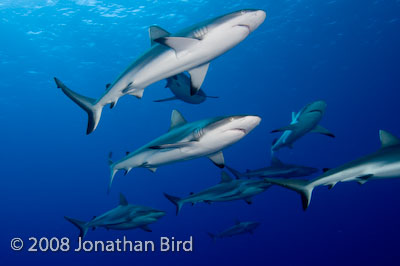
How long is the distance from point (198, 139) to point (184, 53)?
1199mm

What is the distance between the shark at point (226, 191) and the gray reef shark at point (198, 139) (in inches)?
86.0

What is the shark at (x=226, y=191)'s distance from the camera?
22.8 feet

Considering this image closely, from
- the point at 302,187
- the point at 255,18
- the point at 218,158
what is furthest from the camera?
the point at 218,158

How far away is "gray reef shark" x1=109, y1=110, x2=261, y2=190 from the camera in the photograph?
12.0 ft

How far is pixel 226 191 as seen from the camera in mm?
Result: 7109

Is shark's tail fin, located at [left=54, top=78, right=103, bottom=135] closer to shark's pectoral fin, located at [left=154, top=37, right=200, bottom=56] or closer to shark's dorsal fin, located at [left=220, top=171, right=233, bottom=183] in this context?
shark's pectoral fin, located at [left=154, top=37, right=200, bottom=56]

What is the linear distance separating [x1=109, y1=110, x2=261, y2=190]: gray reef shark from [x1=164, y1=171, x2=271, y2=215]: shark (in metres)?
2.19

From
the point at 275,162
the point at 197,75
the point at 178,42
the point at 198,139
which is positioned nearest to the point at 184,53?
the point at 178,42

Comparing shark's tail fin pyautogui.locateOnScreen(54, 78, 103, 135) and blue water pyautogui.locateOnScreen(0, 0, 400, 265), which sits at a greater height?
blue water pyautogui.locateOnScreen(0, 0, 400, 265)

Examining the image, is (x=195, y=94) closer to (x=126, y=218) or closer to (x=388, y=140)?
(x=388, y=140)

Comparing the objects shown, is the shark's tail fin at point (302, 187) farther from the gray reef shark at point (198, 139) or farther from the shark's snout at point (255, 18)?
the shark's snout at point (255, 18)

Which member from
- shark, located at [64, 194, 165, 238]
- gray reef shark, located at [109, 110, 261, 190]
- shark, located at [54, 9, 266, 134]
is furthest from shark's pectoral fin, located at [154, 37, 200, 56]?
shark, located at [64, 194, 165, 238]

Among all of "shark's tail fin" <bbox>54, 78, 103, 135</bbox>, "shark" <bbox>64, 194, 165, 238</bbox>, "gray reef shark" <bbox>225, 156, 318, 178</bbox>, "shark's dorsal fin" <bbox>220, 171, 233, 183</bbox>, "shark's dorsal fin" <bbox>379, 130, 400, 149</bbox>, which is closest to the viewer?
"shark's dorsal fin" <bbox>379, 130, 400, 149</bbox>

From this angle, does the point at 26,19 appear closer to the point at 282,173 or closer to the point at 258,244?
the point at 282,173
